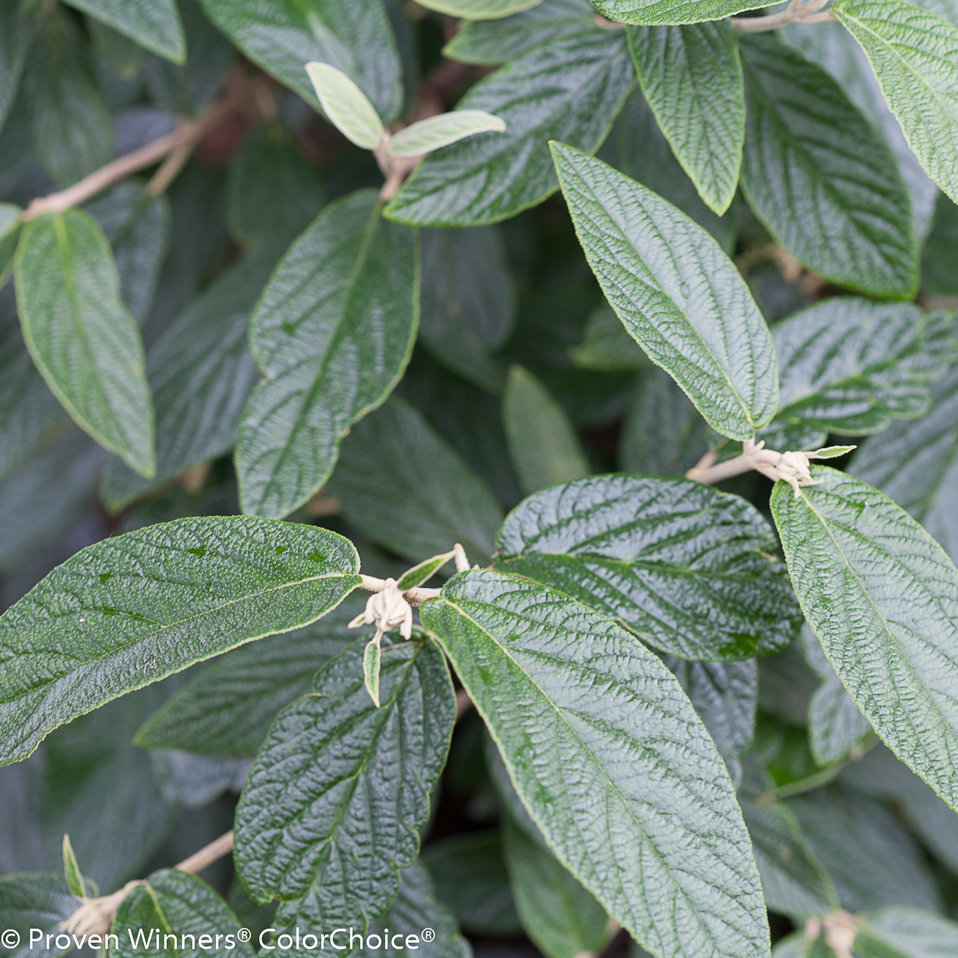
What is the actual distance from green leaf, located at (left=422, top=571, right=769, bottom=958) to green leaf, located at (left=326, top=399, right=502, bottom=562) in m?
0.33

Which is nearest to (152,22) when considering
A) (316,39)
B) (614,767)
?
(316,39)

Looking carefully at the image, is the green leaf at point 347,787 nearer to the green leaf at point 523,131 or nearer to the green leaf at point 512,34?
the green leaf at point 523,131

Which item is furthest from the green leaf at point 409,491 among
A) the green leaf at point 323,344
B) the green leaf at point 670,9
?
the green leaf at point 670,9

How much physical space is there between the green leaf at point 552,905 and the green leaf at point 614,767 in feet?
1.33

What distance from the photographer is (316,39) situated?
2.13 feet

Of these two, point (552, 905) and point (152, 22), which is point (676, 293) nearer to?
point (152, 22)

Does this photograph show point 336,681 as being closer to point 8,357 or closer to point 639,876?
point 639,876

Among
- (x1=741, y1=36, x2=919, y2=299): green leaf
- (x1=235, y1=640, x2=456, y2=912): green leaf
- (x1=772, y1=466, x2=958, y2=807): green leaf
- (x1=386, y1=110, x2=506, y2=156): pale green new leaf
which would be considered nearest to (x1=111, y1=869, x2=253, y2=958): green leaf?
(x1=235, y1=640, x2=456, y2=912): green leaf

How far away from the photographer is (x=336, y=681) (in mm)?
518

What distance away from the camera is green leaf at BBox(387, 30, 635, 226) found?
58cm

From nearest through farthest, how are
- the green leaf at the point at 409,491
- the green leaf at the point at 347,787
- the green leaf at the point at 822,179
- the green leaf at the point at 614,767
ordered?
the green leaf at the point at 614,767, the green leaf at the point at 347,787, the green leaf at the point at 822,179, the green leaf at the point at 409,491

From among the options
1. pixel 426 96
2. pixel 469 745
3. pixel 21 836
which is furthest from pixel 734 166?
pixel 21 836

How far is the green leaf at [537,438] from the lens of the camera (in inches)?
31.2

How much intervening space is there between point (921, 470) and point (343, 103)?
0.56 meters
